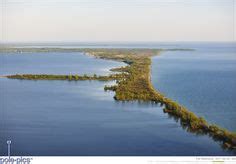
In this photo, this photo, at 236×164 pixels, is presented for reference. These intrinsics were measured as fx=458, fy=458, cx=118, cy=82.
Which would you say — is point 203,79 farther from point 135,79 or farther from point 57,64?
point 57,64

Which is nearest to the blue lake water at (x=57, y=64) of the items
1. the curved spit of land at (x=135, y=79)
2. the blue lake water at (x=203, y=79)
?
the curved spit of land at (x=135, y=79)

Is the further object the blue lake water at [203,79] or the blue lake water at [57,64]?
the blue lake water at [57,64]

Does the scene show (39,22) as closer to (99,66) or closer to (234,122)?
(99,66)

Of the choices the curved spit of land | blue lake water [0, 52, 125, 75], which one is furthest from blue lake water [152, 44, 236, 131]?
blue lake water [0, 52, 125, 75]

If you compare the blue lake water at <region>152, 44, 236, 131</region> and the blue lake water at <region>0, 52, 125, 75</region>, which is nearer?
the blue lake water at <region>152, 44, 236, 131</region>

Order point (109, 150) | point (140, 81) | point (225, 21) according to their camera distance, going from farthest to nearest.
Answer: point (140, 81)
point (225, 21)
point (109, 150)

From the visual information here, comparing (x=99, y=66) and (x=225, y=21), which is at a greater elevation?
(x=225, y=21)

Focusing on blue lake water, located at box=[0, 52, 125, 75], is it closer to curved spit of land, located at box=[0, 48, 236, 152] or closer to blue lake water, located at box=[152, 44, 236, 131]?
curved spit of land, located at box=[0, 48, 236, 152]

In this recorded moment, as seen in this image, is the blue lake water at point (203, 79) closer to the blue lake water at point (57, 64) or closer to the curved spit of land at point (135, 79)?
the curved spit of land at point (135, 79)

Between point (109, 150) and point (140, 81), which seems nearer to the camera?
point (109, 150)

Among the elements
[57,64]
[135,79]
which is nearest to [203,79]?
[135,79]

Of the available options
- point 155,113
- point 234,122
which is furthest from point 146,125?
point 234,122
